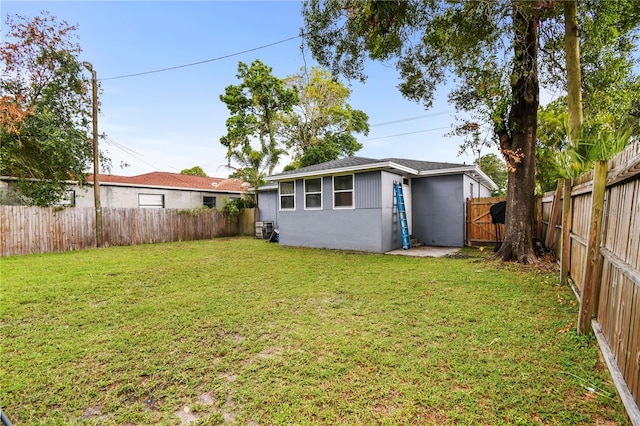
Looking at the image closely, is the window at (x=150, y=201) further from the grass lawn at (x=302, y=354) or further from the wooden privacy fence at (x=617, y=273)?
the wooden privacy fence at (x=617, y=273)

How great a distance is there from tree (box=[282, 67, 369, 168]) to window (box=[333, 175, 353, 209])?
1300 cm

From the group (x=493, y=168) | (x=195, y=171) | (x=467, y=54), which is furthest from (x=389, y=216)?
(x=195, y=171)

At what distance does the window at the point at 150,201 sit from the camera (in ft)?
50.5

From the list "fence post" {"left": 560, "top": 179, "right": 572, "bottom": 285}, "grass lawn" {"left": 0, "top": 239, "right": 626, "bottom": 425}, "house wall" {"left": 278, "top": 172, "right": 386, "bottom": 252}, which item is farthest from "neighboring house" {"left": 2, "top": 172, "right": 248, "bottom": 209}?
"fence post" {"left": 560, "top": 179, "right": 572, "bottom": 285}

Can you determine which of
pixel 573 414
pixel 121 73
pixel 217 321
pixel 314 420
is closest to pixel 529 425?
pixel 573 414

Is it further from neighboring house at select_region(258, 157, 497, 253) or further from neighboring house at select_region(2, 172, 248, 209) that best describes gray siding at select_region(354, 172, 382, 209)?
neighboring house at select_region(2, 172, 248, 209)

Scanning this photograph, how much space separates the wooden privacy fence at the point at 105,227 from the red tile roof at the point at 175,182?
9.68 feet

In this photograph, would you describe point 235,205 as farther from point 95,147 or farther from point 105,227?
point 95,147

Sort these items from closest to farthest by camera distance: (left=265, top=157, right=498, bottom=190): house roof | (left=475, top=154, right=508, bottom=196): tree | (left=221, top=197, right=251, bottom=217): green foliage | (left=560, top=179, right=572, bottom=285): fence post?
(left=560, top=179, right=572, bottom=285): fence post → (left=265, top=157, right=498, bottom=190): house roof → (left=221, top=197, right=251, bottom=217): green foliage → (left=475, top=154, right=508, bottom=196): tree

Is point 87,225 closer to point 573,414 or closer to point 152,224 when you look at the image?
point 152,224

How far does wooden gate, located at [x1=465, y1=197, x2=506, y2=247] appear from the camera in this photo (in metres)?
9.92

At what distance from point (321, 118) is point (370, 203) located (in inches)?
650

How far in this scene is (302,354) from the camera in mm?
2820

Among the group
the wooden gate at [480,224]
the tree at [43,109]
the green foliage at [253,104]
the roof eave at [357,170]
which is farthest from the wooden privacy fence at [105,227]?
the wooden gate at [480,224]
